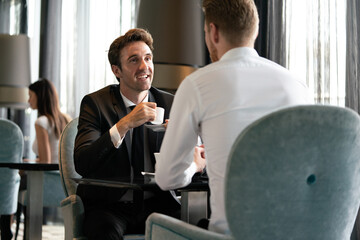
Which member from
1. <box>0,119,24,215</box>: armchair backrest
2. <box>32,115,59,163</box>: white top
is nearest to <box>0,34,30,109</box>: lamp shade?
<box>32,115,59,163</box>: white top

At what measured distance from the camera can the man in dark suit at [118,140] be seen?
2279mm

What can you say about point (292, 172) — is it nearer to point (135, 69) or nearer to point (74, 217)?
point (74, 217)

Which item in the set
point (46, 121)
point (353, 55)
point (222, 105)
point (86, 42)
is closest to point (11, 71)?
point (86, 42)

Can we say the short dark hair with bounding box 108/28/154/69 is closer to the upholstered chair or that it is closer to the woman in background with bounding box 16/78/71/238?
the upholstered chair

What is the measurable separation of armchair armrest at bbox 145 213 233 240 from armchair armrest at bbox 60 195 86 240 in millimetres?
771

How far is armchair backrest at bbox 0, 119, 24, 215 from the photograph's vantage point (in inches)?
158

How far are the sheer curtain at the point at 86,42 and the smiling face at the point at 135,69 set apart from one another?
9.52 ft

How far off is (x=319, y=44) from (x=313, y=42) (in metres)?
0.06

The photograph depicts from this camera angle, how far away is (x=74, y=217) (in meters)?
2.32

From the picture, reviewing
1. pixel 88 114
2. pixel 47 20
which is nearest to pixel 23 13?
pixel 47 20

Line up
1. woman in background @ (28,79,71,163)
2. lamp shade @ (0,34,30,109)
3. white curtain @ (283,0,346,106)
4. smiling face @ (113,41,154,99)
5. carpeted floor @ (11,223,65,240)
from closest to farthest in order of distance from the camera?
smiling face @ (113,41,154,99) < white curtain @ (283,0,346,106) < woman in background @ (28,79,71,163) < carpeted floor @ (11,223,65,240) < lamp shade @ (0,34,30,109)


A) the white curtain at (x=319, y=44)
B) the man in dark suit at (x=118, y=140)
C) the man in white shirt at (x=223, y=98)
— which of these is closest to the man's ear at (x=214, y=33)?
the man in white shirt at (x=223, y=98)

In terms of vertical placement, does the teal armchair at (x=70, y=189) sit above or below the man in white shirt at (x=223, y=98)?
below

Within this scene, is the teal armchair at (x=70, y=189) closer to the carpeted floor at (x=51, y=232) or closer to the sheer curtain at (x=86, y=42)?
the carpeted floor at (x=51, y=232)
